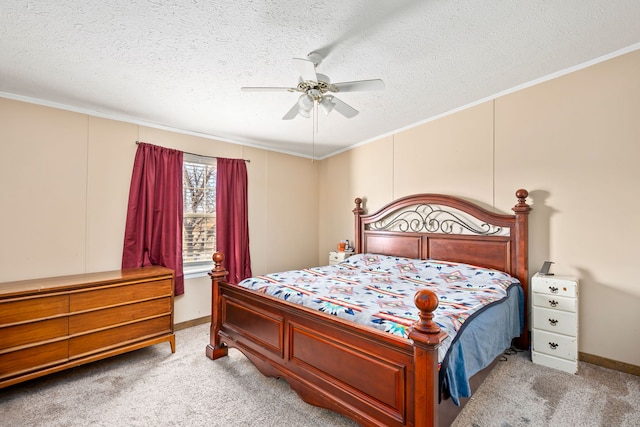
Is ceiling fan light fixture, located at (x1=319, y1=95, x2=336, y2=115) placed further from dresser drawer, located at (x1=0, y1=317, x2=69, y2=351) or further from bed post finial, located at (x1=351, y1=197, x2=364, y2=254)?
dresser drawer, located at (x1=0, y1=317, x2=69, y2=351)

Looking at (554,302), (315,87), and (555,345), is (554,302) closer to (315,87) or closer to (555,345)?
(555,345)

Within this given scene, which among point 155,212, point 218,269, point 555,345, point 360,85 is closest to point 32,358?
point 218,269

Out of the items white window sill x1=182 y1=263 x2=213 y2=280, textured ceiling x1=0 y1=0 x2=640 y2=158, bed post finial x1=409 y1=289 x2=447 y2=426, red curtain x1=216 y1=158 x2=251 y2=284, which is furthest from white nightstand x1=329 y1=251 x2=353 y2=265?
bed post finial x1=409 y1=289 x2=447 y2=426

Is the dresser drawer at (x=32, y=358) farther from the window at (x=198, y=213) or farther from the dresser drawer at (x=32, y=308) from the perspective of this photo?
the window at (x=198, y=213)

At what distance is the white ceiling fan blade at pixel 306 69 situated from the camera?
2016mm

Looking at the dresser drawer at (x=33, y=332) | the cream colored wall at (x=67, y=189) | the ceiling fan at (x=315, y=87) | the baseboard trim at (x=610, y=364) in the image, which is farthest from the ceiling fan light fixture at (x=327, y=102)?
the baseboard trim at (x=610, y=364)

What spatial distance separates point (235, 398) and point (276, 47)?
2.77m

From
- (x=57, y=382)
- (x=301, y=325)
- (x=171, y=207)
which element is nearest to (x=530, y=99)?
(x=301, y=325)

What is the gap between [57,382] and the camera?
2537 mm

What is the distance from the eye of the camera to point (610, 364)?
2.57m

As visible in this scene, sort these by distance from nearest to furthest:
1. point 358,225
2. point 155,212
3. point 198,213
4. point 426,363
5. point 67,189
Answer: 1. point 426,363
2. point 67,189
3. point 155,212
4. point 198,213
5. point 358,225

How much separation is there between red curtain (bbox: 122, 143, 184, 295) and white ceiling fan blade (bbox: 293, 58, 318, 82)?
2.48 metres

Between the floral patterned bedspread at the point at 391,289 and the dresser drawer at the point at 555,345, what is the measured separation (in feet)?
1.69

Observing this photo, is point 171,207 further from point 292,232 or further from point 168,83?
point 292,232
